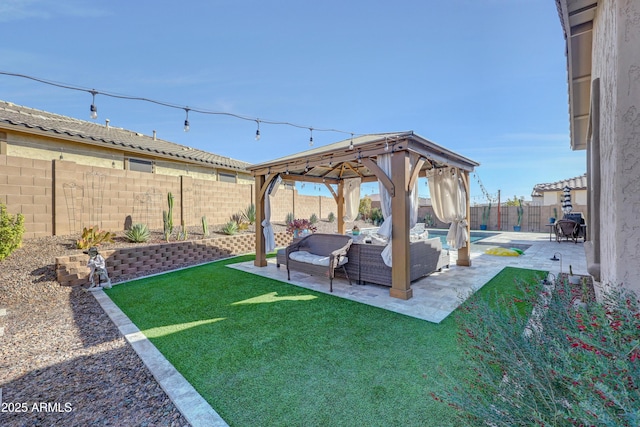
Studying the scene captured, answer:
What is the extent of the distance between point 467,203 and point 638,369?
6.99m

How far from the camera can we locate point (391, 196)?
516 cm

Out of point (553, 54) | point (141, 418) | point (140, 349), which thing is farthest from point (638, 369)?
point (553, 54)

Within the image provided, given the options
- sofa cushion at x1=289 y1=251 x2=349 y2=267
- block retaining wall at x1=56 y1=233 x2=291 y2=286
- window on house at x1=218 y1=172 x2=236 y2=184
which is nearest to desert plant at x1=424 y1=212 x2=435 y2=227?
window on house at x1=218 y1=172 x2=236 y2=184

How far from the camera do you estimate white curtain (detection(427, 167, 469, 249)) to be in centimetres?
705

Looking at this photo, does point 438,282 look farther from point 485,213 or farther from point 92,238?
point 485,213

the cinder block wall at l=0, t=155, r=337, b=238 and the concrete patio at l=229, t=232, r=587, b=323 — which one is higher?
the cinder block wall at l=0, t=155, r=337, b=238

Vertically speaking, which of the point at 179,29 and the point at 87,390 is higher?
the point at 179,29

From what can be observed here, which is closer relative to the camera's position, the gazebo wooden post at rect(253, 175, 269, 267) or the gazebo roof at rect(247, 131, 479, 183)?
the gazebo roof at rect(247, 131, 479, 183)

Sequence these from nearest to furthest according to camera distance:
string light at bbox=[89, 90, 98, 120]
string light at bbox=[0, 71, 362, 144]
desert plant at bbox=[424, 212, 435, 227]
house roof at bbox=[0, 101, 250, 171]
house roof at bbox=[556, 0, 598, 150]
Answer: house roof at bbox=[556, 0, 598, 150]
string light at bbox=[0, 71, 362, 144]
string light at bbox=[89, 90, 98, 120]
house roof at bbox=[0, 101, 250, 171]
desert plant at bbox=[424, 212, 435, 227]

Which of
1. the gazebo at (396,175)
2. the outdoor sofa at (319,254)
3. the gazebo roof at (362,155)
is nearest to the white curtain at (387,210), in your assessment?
the gazebo at (396,175)

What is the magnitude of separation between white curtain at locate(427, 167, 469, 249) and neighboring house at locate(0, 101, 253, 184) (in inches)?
417

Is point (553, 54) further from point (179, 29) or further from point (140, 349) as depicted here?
point (140, 349)

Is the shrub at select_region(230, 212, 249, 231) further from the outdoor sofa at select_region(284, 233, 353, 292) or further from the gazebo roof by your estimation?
the outdoor sofa at select_region(284, 233, 353, 292)

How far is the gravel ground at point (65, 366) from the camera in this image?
227 centimetres
